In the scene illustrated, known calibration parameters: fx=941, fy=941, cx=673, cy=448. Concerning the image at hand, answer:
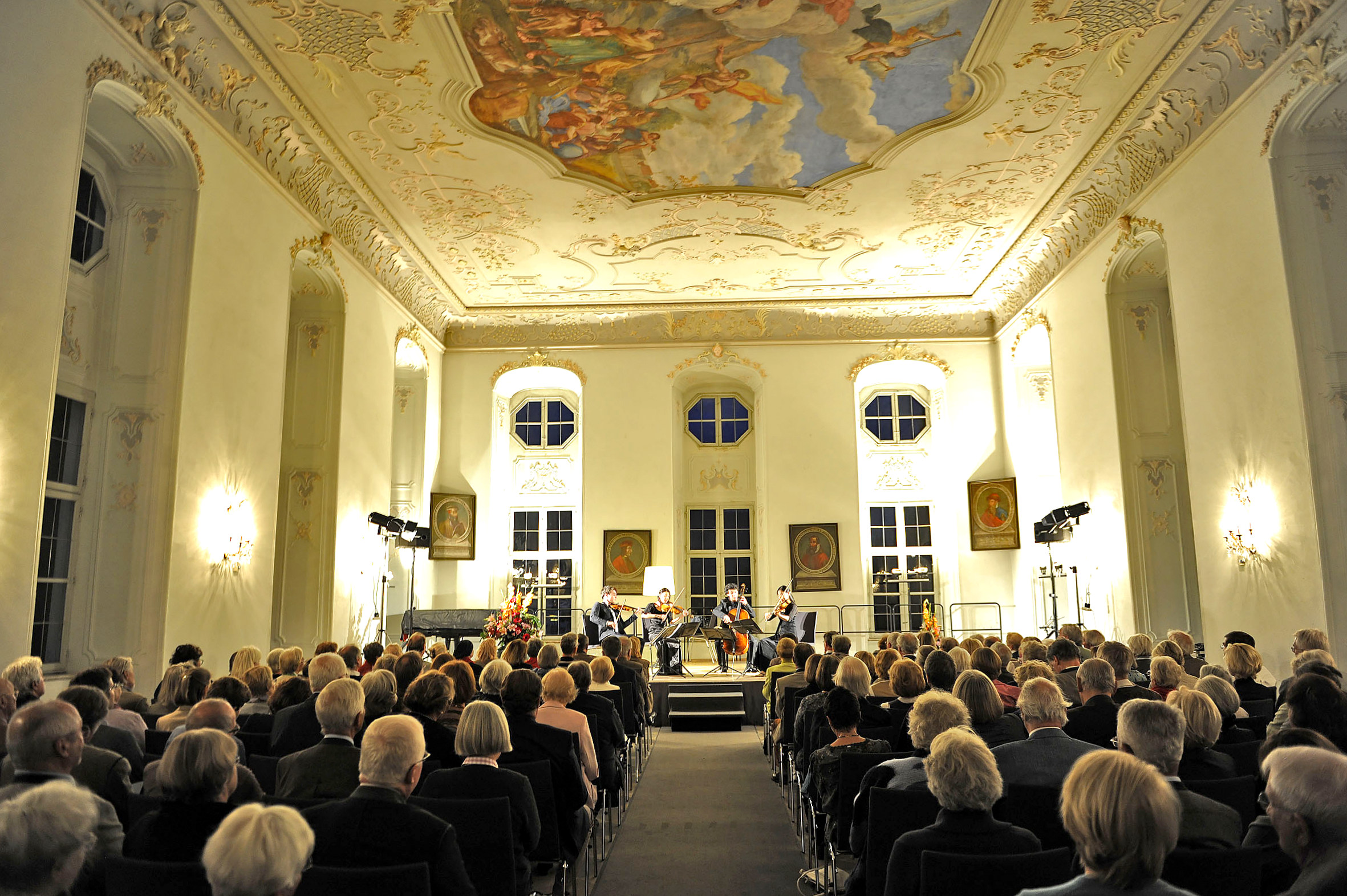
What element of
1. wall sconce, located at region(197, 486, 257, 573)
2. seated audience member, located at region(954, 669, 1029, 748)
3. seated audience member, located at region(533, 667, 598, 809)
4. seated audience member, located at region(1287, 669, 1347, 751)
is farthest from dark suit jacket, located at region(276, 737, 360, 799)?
wall sconce, located at region(197, 486, 257, 573)

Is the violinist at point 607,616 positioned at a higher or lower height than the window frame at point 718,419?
lower

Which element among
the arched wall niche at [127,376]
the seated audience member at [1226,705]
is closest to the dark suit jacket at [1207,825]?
the seated audience member at [1226,705]

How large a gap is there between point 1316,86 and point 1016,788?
7.79m

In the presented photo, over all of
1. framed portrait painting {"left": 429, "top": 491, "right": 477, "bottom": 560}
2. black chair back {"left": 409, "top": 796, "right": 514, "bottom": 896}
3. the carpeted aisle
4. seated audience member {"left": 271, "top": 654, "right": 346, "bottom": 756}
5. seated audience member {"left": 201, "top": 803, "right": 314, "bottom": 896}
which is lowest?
the carpeted aisle

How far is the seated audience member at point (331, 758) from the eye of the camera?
376 centimetres

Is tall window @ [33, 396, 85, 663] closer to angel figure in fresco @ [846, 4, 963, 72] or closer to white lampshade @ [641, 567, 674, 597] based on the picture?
angel figure in fresco @ [846, 4, 963, 72]

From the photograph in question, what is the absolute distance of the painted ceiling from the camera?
8984 millimetres

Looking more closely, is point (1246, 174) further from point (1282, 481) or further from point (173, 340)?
point (173, 340)

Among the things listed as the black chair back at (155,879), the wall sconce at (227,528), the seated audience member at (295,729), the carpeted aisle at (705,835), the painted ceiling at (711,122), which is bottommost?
the carpeted aisle at (705,835)

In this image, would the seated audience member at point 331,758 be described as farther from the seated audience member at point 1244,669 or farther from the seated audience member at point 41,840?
the seated audience member at point 1244,669

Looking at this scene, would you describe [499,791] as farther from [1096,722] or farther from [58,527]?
[58,527]

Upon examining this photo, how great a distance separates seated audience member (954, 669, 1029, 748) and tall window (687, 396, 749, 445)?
14.8 metres

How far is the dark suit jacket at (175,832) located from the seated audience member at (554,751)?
6.29 feet

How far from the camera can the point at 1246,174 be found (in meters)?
9.22
